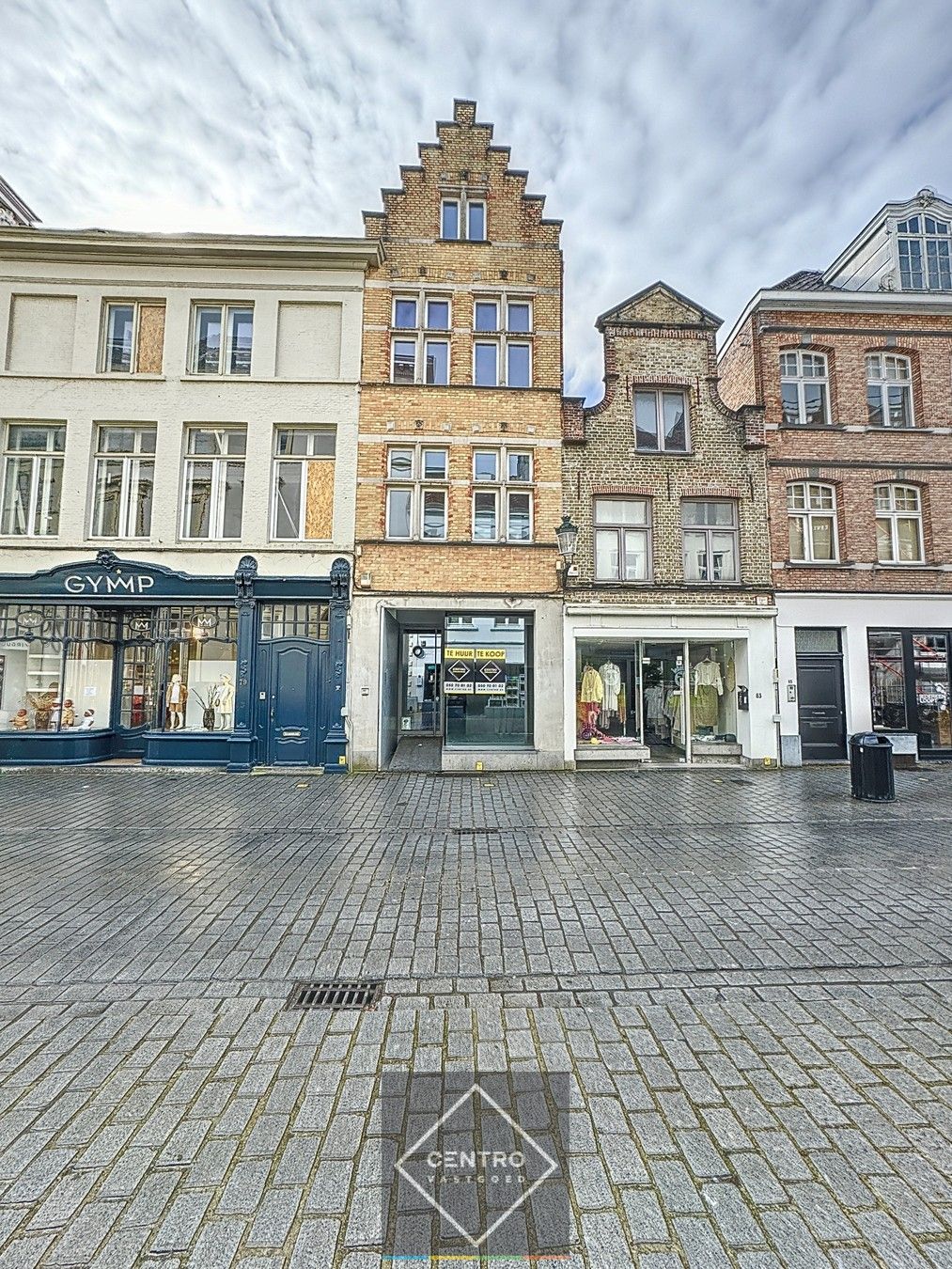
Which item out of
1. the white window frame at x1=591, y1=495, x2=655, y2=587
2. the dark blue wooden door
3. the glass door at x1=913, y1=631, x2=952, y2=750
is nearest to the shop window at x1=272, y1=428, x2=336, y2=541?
the dark blue wooden door

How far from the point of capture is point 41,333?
42.8 feet

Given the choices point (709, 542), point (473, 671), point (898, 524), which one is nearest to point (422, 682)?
point (473, 671)

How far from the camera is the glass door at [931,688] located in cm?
1338

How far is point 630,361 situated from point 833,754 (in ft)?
33.5

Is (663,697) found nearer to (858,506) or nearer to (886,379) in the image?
(858,506)

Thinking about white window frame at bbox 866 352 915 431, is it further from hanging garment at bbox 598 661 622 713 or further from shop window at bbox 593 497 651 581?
hanging garment at bbox 598 661 622 713

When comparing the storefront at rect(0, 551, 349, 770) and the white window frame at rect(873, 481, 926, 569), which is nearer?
the storefront at rect(0, 551, 349, 770)

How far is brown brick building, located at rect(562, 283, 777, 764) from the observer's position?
1283 centimetres

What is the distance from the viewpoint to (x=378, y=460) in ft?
42.0

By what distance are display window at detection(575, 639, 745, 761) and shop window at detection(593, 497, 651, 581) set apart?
1.57 m

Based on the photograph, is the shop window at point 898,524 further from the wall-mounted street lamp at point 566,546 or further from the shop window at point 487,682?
the shop window at point 487,682

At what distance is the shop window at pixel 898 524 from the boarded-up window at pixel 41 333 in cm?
1935

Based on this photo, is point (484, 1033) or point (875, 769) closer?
point (484, 1033)

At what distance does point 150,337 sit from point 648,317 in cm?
1157
